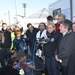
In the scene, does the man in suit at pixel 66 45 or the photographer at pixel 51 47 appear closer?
the man in suit at pixel 66 45

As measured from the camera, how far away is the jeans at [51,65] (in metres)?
6.57

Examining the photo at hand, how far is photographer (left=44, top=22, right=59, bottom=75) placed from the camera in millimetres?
6461

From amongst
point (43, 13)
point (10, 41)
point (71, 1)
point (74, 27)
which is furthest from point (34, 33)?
point (43, 13)

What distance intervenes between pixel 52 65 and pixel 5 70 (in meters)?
1.39

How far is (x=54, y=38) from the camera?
6430 millimetres

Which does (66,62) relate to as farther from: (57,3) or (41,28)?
(57,3)

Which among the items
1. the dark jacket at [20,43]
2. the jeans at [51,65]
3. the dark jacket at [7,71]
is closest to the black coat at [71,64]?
the dark jacket at [7,71]

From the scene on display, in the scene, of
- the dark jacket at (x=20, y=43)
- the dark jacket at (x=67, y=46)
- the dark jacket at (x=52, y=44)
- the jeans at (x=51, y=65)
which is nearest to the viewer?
the dark jacket at (x=67, y=46)

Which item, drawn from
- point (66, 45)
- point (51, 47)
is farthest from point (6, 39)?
point (66, 45)

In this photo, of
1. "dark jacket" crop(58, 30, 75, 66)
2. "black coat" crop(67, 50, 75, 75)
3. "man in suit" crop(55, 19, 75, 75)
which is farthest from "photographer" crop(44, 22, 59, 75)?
"black coat" crop(67, 50, 75, 75)

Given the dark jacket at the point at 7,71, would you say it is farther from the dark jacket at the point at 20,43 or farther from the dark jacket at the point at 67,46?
the dark jacket at the point at 20,43

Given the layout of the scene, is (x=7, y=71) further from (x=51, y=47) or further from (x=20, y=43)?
(x=20, y=43)

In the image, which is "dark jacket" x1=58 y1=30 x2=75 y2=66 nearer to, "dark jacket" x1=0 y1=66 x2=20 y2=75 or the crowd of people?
the crowd of people

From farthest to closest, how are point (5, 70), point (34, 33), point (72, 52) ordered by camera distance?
point (34, 33) < point (5, 70) < point (72, 52)
